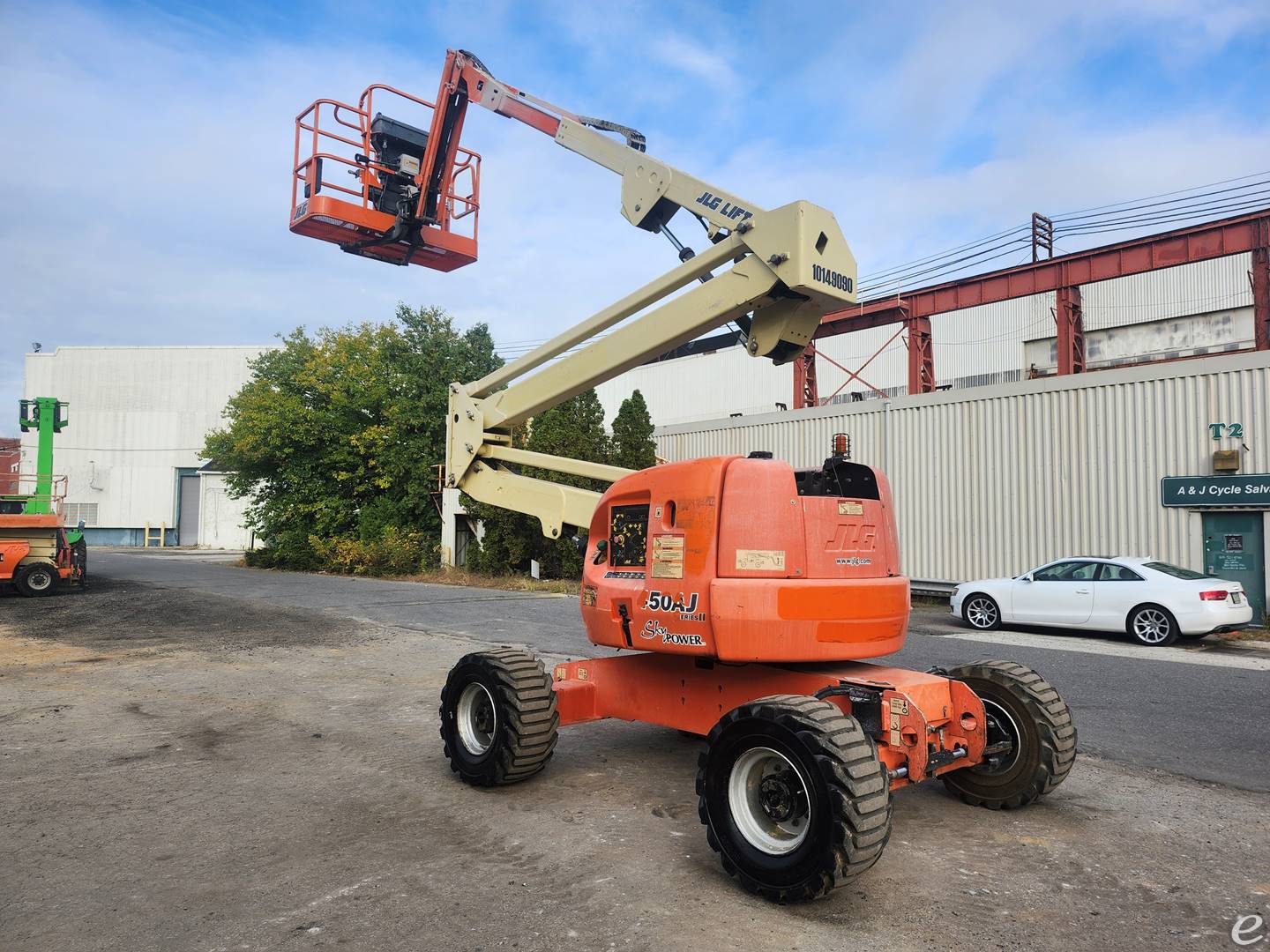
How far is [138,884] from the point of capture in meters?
4.49

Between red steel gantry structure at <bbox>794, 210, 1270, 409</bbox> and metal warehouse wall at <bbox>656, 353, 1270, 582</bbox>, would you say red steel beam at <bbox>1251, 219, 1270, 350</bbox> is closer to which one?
red steel gantry structure at <bbox>794, 210, 1270, 409</bbox>

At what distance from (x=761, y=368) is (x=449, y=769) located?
37528 millimetres

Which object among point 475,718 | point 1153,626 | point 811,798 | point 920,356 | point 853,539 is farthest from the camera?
point 920,356

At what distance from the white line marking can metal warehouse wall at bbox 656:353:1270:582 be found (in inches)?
168

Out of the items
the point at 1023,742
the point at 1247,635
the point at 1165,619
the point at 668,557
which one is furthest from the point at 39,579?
the point at 1247,635

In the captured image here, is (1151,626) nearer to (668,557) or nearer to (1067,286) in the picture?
(668,557)

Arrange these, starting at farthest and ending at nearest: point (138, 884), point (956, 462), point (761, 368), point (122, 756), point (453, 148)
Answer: point (761, 368)
point (956, 462)
point (453, 148)
point (122, 756)
point (138, 884)

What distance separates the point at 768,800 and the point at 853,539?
1661 millimetres

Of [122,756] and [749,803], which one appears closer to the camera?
[749,803]

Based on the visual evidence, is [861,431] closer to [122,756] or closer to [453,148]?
[453,148]

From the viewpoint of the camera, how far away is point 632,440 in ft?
87.7

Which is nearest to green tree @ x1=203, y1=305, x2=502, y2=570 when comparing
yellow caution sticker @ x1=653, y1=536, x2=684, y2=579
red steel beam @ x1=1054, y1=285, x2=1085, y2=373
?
red steel beam @ x1=1054, y1=285, x2=1085, y2=373

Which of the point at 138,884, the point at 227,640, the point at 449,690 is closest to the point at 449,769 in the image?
the point at 449,690

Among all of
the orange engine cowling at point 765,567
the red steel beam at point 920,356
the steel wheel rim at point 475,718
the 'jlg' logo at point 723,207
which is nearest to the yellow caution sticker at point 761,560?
the orange engine cowling at point 765,567
